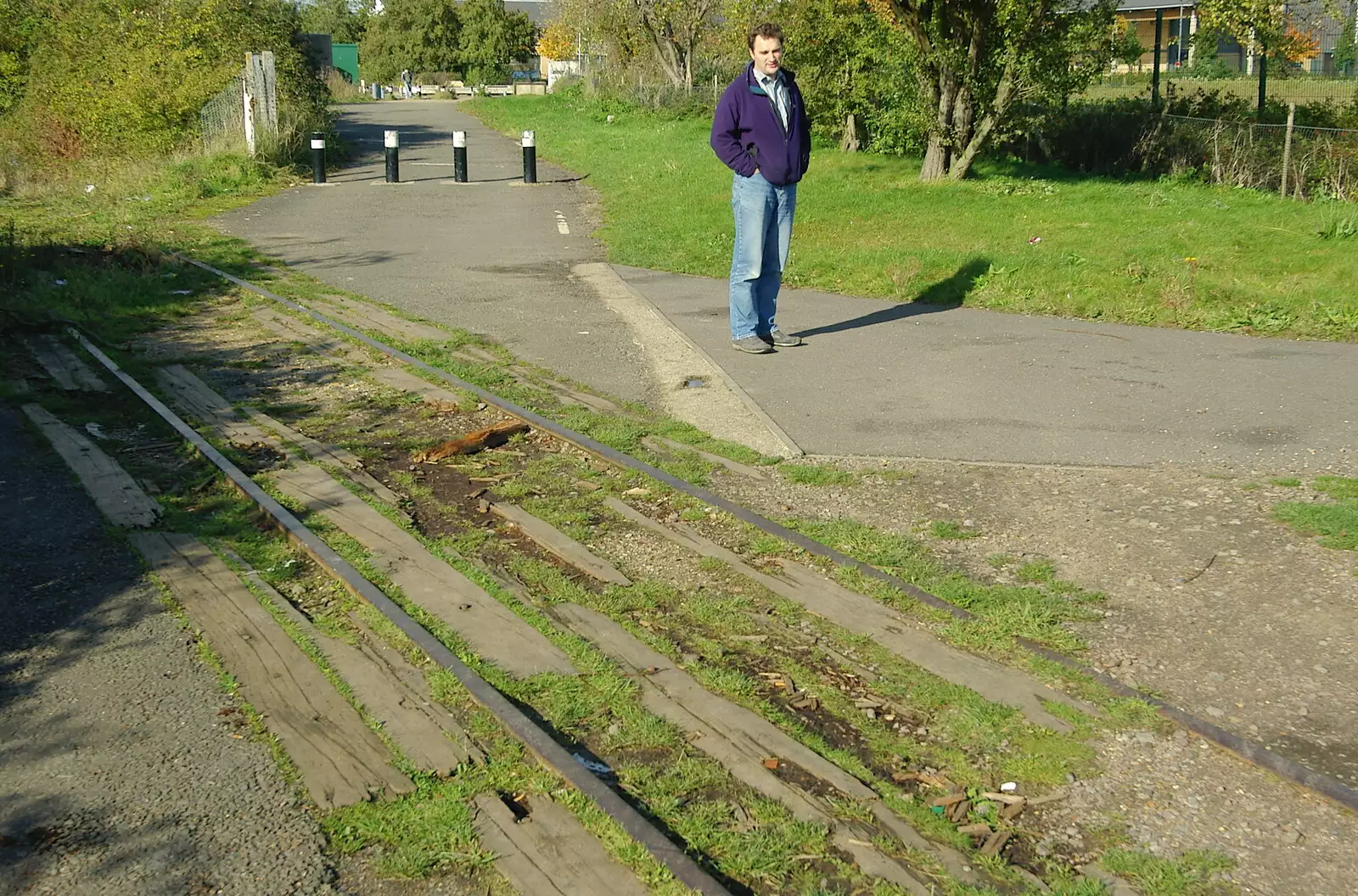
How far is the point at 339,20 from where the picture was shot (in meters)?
102

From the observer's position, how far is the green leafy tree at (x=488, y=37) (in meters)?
81.5

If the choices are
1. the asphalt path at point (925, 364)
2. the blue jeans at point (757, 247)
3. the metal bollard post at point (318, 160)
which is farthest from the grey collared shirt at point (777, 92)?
the metal bollard post at point (318, 160)

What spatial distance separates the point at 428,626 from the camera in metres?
5.12

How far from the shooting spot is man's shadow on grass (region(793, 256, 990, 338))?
37.0ft

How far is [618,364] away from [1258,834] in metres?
6.72

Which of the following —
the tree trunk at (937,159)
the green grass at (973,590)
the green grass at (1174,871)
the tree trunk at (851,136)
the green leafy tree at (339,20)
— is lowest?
the green grass at (1174,871)

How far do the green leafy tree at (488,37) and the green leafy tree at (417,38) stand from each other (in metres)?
0.90

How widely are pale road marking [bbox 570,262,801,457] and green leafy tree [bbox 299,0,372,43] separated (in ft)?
289

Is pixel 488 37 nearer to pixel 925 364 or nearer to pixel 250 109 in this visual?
pixel 250 109

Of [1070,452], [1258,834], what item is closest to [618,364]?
[1070,452]

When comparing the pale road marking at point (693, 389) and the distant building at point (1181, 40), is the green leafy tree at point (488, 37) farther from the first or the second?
the pale road marking at point (693, 389)

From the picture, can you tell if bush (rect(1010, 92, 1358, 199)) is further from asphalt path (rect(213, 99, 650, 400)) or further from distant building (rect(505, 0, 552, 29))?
distant building (rect(505, 0, 552, 29))

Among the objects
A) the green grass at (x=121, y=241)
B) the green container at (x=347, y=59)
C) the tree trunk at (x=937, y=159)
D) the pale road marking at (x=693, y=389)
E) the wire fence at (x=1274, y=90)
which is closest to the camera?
the pale road marking at (x=693, y=389)

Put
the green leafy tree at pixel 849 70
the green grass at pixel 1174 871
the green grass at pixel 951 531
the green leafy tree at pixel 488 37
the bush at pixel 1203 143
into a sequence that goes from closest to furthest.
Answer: the green grass at pixel 1174 871
the green grass at pixel 951 531
the bush at pixel 1203 143
the green leafy tree at pixel 849 70
the green leafy tree at pixel 488 37
